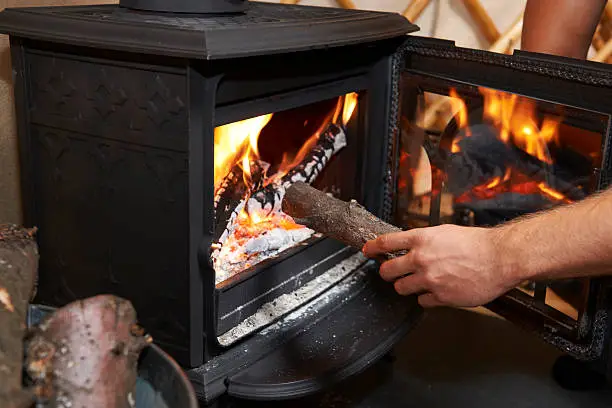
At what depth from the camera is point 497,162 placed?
1122 millimetres

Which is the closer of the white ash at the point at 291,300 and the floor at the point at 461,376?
the white ash at the point at 291,300

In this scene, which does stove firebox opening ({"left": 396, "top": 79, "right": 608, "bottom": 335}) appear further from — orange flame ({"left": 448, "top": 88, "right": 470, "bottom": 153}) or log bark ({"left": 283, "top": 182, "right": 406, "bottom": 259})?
log bark ({"left": 283, "top": 182, "right": 406, "bottom": 259})

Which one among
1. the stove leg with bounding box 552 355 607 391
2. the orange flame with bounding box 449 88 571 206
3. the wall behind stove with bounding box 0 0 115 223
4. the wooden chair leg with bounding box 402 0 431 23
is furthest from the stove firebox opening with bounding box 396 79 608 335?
the wall behind stove with bounding box 0 0 115 223

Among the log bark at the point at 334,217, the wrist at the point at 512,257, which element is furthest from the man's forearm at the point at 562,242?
the log bark at the point at 334,217

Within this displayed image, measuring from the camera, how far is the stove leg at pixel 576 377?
1.24 metres

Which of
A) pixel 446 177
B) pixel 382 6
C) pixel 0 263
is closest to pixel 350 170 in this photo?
pixel 446 177

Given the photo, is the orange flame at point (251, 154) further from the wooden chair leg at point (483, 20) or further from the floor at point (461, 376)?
the wooden chair leg at point (483, 20)

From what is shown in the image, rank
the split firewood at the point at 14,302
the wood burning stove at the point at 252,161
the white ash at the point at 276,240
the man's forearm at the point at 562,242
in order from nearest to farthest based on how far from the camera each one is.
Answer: the split firewood at the point at 14,302 → the man's forearm at the point at 562,242 → the wood burning stove at the point at 252,161 → the white ash at the point at 276,240

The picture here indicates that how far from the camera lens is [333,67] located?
1.08 metres

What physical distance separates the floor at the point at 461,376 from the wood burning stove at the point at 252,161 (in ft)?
0.43

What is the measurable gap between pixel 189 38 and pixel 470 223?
57cm

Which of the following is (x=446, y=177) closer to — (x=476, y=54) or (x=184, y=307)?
(x=476, y=54)

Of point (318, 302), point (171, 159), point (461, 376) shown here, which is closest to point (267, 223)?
point (318, 302)

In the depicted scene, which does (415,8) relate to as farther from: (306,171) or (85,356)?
(85,356)
